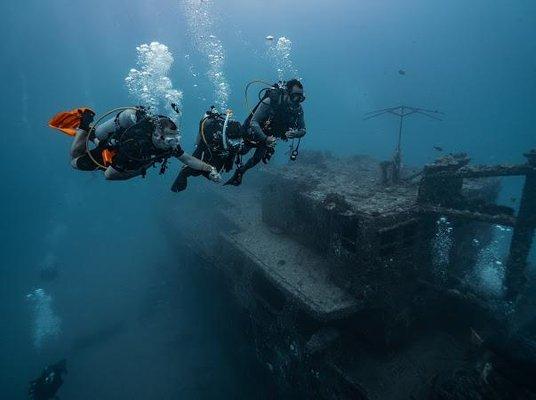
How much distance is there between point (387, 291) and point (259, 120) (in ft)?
20.4

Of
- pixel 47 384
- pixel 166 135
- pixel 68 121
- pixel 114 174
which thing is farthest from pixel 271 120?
pixel 47 384

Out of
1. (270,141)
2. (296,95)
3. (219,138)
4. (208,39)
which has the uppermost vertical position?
(208,39)

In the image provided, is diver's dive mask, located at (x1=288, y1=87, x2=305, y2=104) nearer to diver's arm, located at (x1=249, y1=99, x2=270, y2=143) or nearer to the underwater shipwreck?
diver's arm, located at (x1=249, y1=99, x2=270, y2=143)

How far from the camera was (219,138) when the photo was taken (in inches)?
208

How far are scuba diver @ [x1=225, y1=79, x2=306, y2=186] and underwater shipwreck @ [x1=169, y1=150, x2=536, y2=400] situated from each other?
3930 millimetres

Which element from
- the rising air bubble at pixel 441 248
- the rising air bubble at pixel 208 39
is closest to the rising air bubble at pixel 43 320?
the rising air bubble at pixel 441 248

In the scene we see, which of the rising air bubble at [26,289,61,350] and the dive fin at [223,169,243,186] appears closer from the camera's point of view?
the dive fin at [223,169,243,186]

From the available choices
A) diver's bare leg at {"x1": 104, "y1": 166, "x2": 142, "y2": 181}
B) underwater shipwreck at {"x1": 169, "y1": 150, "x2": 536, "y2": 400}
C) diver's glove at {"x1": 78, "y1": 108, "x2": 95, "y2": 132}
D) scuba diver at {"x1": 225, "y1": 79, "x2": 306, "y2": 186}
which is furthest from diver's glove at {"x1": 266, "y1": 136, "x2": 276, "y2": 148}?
underwater shipwreck at {"x1": 169, "y1": 150, "x2": 536, "y2": 400}

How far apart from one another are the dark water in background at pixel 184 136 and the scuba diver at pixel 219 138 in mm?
9948

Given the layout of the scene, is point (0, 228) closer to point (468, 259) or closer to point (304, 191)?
point (304, 191)

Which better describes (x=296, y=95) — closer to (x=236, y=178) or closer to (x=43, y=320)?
(x=236, y=178)

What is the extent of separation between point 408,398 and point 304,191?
6.58 metres

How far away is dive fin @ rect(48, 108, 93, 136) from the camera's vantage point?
4996mm

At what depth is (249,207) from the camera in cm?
1872
